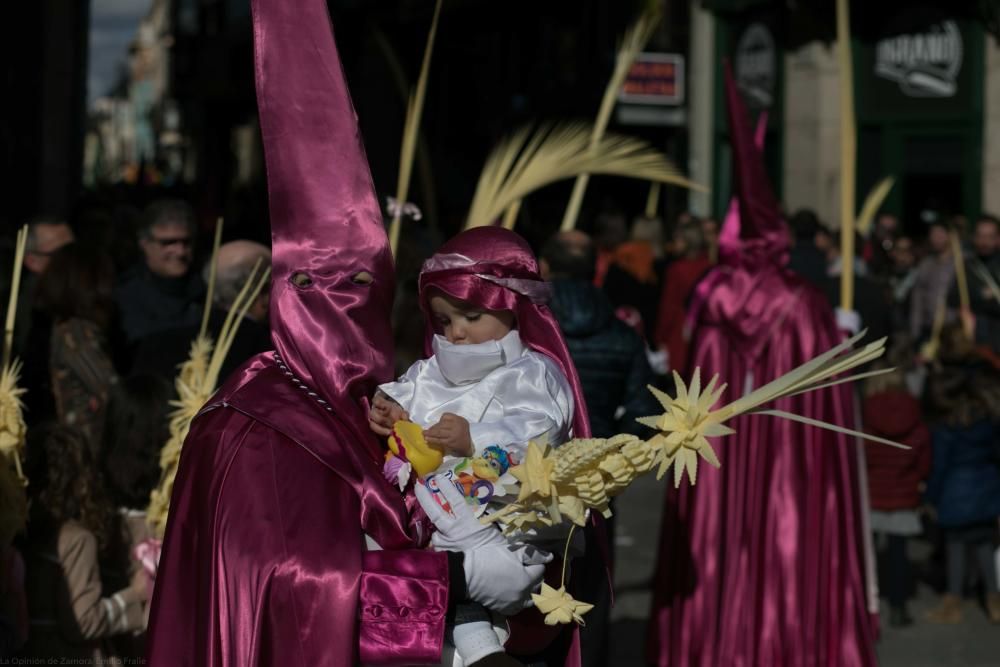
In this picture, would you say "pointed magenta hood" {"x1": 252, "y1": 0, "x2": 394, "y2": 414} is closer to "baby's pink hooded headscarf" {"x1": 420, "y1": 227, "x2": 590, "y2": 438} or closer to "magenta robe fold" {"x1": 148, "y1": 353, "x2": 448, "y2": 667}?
"magenta robe fold" {"x1": 148, "y1": 353, "x2": 448, "y2": 667}

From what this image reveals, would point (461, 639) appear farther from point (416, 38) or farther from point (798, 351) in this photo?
point (416, 38)

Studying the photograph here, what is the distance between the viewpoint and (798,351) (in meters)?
7.28

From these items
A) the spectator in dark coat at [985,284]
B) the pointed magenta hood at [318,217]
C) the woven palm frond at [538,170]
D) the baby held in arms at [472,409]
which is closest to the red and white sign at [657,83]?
the spectator in dark coat at [985,284]

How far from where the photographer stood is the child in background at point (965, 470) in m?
8.84

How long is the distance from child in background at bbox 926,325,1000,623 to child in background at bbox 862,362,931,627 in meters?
0.11

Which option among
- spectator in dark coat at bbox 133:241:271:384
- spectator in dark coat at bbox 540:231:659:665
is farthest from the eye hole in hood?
spectator in dark coat at bbox 540:231:659:665

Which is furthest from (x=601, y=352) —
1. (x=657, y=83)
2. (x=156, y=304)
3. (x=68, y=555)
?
(x=657, y=83)

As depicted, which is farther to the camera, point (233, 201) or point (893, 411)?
point (233, 201)

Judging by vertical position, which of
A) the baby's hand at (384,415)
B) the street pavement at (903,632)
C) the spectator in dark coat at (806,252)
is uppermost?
the spectator in dark coat at (806,252)

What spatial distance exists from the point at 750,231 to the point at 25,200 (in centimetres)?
1006

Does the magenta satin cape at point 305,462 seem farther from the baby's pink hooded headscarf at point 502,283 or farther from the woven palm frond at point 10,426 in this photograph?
the woven palm frond at point 10,426

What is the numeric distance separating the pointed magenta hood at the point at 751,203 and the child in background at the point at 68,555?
318 centimetres

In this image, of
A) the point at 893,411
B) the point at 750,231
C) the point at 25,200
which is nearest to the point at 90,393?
the point at 750,231

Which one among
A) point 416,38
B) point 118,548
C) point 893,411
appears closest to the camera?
point 118,548
